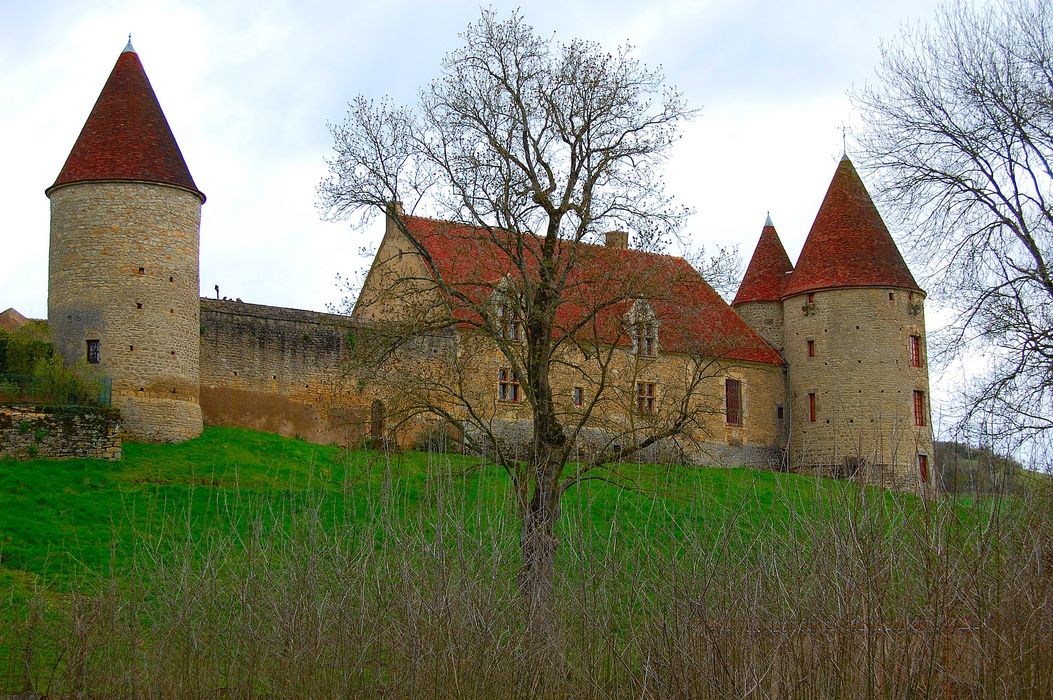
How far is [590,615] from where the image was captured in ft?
26.1

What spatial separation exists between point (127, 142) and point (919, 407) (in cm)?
2047

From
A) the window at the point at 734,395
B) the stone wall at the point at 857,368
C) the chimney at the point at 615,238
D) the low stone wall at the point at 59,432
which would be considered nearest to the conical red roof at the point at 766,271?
the stone wall at the point at 857,368

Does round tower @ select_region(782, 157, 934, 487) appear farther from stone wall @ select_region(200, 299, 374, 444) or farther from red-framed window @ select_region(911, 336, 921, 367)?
stone wall @ select_region(200, 299, 374, 444)

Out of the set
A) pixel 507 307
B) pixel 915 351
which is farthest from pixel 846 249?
pixel 507 307

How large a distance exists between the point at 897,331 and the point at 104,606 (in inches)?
1027

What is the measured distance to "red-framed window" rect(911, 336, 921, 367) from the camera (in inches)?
1243

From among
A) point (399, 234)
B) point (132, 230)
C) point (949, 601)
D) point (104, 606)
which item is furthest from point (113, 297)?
point (949, 601)

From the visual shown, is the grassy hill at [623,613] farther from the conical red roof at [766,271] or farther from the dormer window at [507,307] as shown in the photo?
the conical red roof at [766,271]

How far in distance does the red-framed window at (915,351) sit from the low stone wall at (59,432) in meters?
20.0

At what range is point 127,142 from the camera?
24.0 metres

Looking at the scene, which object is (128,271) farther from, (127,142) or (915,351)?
(915,351)

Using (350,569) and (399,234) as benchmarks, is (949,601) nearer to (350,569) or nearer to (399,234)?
(350,569)

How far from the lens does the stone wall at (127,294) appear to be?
23.4m

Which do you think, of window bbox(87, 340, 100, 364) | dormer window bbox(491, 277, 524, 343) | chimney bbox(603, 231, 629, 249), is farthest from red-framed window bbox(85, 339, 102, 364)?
chimney bbox(603, 231, 629, 249)
